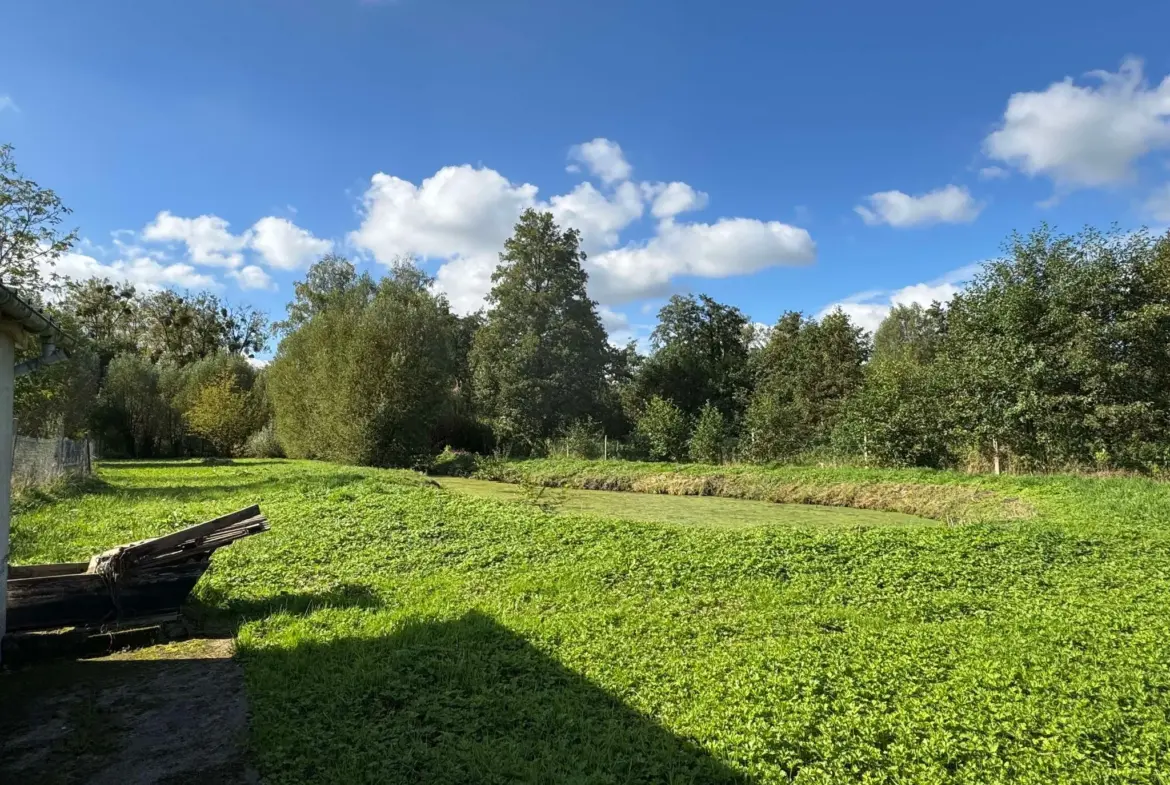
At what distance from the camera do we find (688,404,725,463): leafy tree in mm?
24250

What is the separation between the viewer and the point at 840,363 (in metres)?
26.4

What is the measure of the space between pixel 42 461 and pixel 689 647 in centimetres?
1510

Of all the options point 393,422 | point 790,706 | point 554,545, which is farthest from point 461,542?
point 393,422

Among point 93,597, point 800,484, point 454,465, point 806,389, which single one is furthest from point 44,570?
point 806,389

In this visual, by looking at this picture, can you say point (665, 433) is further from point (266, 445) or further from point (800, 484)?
point (266, 445)

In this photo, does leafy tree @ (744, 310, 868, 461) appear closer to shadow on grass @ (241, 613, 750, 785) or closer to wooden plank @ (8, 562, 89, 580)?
shadow on grass @ (241, 613, 750, 785)

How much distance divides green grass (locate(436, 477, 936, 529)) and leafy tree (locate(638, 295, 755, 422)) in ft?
57.1

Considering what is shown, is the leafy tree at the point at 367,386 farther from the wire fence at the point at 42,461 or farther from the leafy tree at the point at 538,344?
the wire fence at the point at 42,461

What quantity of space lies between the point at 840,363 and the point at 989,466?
30.5 ft

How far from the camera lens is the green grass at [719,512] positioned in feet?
41.3

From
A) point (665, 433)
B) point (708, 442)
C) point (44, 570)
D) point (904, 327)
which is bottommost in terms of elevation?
point (44, 570)

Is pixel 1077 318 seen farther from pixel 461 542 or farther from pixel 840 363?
pixel 461 542

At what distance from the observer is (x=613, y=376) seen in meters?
36.9

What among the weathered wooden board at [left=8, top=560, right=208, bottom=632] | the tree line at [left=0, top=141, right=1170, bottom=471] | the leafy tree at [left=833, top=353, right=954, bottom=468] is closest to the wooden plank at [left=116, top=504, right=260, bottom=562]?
the weathered wooden board at [left=8, top=560, right=208, bottom=632]
